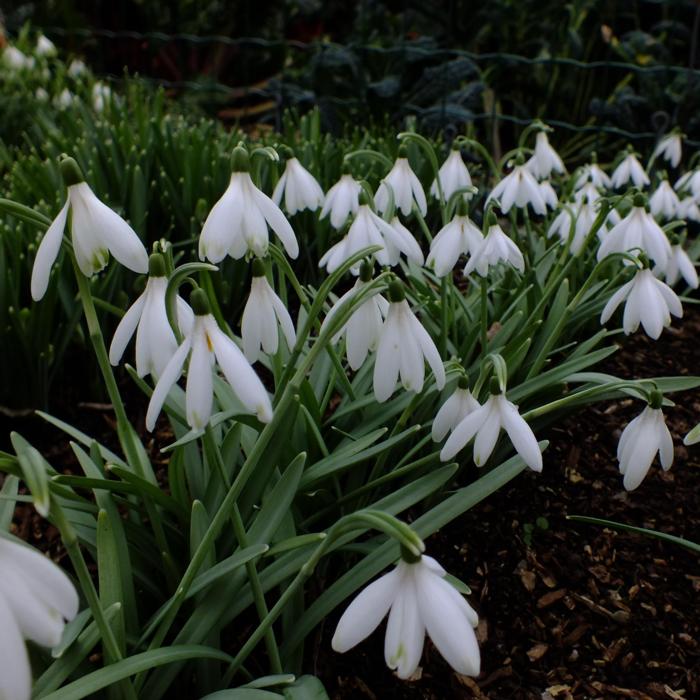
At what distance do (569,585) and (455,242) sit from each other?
0.76 m

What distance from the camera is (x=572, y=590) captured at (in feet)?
5.69

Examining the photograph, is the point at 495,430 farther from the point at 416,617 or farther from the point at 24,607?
the point at 24,607

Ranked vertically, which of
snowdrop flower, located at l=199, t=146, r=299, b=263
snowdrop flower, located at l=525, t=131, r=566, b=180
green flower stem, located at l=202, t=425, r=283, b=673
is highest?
snowdrop flower, located at l=199, t=146, r=299, b=263

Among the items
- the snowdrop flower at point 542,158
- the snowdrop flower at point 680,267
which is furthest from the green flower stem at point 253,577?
the snowdrop flower at point 542,158

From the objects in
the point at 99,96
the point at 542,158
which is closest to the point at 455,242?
the point at 542,158

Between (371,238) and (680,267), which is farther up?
(371,238)

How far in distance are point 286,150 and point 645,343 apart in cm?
141

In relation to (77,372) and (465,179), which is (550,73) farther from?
(77,372)

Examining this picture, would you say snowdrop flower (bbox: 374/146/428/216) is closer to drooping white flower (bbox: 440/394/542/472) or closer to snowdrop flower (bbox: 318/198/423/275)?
snowdrop flower (bbox: 318/198/423/275)

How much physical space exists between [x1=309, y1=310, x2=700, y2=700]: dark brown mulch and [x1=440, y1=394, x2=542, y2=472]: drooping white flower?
0.54 metres

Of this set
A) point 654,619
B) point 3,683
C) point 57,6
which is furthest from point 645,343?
point 57,6

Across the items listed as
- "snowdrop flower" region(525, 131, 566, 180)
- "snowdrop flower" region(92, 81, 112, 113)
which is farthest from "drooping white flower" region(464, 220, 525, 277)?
"snowdrop flower" region(92, 81, 112, 113)

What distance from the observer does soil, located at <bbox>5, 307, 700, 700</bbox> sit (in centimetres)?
154

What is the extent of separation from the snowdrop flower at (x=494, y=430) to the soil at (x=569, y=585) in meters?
0.53
